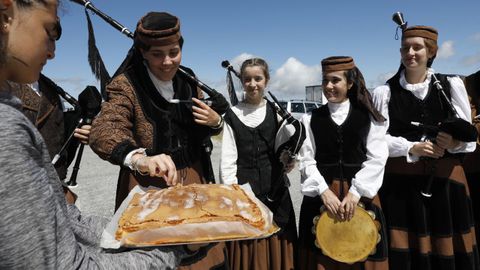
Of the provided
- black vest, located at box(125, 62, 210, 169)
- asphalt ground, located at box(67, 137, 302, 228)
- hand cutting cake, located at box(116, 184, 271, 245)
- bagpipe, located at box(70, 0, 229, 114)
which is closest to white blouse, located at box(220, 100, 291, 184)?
bagpipe, located at box(70, 0, 229, 114)

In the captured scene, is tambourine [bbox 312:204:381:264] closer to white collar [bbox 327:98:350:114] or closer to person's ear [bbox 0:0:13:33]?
white collar [bbox 327:98:350:114]

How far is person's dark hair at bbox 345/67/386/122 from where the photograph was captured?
2900 mm

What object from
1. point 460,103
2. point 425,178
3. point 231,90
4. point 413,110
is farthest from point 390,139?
point 231,90

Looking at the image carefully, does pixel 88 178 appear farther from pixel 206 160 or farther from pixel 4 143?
pixel 4 143

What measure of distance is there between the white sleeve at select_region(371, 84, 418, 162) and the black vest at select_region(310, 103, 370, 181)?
221mm

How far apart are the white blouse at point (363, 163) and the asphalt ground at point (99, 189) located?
8.62ft

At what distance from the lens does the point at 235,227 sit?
4.71 ft

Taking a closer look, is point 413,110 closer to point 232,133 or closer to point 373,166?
point 373,166

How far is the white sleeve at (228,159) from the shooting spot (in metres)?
3.02

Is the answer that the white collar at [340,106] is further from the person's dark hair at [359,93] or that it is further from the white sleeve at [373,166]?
the white sleeve at [373,166]

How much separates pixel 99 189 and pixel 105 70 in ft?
18.3

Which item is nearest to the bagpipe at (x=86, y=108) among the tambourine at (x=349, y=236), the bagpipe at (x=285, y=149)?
the bagpipe at (x=285, y=149)

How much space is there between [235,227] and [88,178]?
851 centimetres

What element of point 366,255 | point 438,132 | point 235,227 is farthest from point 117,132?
point 438,132
